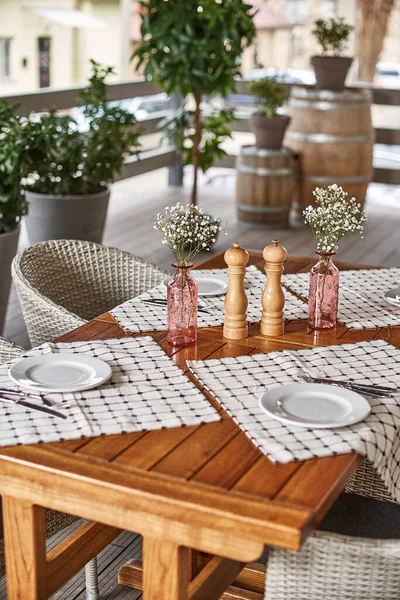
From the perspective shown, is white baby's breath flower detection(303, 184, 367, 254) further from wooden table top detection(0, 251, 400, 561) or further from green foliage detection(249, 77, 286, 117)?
green foliage detection(249, 77, 286, 117)

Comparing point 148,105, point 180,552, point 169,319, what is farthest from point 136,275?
point 148,105

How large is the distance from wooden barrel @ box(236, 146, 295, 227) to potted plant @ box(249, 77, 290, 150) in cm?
7

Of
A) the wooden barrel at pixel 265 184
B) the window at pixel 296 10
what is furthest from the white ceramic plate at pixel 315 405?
the window at pixel 296 10

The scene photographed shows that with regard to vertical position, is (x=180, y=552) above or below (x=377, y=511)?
above

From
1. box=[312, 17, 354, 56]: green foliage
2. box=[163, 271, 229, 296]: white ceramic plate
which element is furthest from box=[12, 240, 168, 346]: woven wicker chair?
box=[312, 17, 354, 56]: green foliage

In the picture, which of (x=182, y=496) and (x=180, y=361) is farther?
(x=180, y=361)

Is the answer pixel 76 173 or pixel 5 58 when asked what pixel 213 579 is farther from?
pixel 5 58

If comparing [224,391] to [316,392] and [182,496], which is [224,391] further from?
[182,496]

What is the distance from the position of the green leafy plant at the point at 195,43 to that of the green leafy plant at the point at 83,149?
24.2 inches

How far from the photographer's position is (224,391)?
1869mm

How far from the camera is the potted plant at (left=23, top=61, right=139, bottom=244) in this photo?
452 centimetres

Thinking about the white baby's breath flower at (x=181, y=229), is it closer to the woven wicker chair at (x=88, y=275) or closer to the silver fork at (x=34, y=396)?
the silver fork at (x=34, y=396)

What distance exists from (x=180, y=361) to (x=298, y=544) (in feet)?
2.38

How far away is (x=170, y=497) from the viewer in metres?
1.46
